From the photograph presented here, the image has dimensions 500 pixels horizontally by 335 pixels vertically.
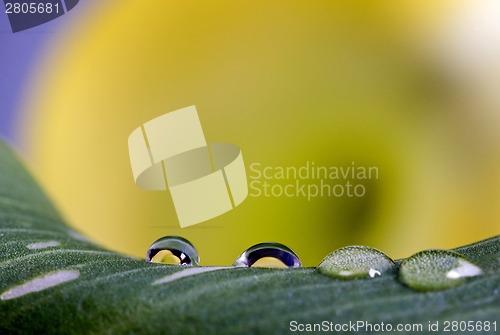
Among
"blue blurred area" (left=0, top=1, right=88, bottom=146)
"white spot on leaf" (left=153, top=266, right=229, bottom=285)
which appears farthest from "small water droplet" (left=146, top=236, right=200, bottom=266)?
"blue blurred area" (left=0, top=1, right=88, bottom=146)

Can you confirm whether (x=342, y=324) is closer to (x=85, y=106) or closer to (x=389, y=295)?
(x=389, y=295)

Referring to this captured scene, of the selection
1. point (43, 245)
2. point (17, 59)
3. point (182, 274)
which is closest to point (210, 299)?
point (182, 274)

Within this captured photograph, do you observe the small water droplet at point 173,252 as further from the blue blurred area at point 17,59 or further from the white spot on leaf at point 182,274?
the blue blurred area at point 17,59

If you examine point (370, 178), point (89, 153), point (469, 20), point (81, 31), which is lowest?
point (370, 178)

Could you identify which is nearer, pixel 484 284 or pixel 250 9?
pixel 484 284

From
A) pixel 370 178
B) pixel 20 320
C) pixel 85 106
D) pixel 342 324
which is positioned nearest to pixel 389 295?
pixel 342 324

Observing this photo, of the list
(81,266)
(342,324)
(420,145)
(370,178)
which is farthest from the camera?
(420,145)

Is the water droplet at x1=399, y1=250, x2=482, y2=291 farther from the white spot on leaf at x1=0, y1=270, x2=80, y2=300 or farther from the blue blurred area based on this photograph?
the blue blurred area
